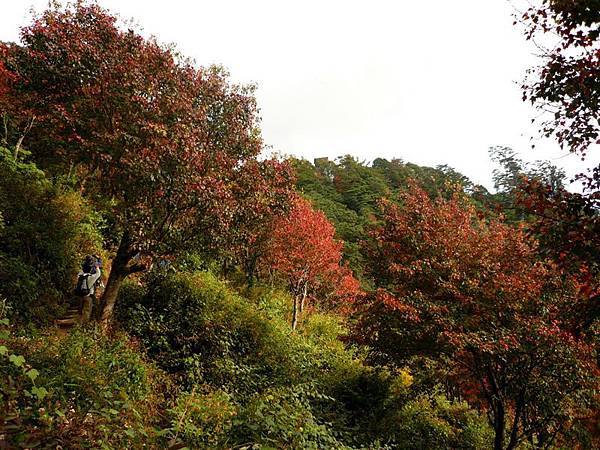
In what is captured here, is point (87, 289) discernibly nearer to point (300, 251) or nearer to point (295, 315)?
point (295, 315)

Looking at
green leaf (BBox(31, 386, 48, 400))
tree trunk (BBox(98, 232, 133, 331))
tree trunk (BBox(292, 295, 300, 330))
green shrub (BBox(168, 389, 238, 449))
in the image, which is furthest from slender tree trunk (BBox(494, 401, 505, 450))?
tree trunk (BBox(292, 295, 300, 330))

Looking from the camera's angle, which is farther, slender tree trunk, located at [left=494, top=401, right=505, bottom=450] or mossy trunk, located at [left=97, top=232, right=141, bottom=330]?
mossy trunk, located at [left=97, top=232, right=141, bottom=330]

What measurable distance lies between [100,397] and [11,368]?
3.89 feet

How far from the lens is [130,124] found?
27.8 feet

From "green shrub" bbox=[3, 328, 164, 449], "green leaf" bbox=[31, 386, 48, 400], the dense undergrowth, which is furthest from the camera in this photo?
the dense undergrowth

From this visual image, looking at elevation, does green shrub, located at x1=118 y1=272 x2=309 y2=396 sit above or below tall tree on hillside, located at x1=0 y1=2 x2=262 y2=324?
below

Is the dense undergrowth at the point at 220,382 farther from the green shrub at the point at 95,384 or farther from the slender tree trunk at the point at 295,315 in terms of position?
the slender tree trunk at the point at 295,315

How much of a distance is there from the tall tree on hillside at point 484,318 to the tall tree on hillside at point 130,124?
176 inches

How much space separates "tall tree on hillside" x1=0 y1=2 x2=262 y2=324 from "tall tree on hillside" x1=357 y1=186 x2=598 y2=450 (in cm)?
447

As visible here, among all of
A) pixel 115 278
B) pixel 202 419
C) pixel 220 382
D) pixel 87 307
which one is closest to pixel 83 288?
pixel 87 307

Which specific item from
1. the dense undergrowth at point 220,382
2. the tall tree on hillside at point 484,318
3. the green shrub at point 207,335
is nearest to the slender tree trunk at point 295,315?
the dense undergrowth at point 220,382

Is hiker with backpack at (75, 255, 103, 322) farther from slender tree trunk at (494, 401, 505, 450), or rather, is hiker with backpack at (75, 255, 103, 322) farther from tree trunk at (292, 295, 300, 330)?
slender tree trunk at (494, 401, 505, 450)

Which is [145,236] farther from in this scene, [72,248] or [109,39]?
[109,39]

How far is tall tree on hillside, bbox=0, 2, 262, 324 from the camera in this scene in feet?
26.6
